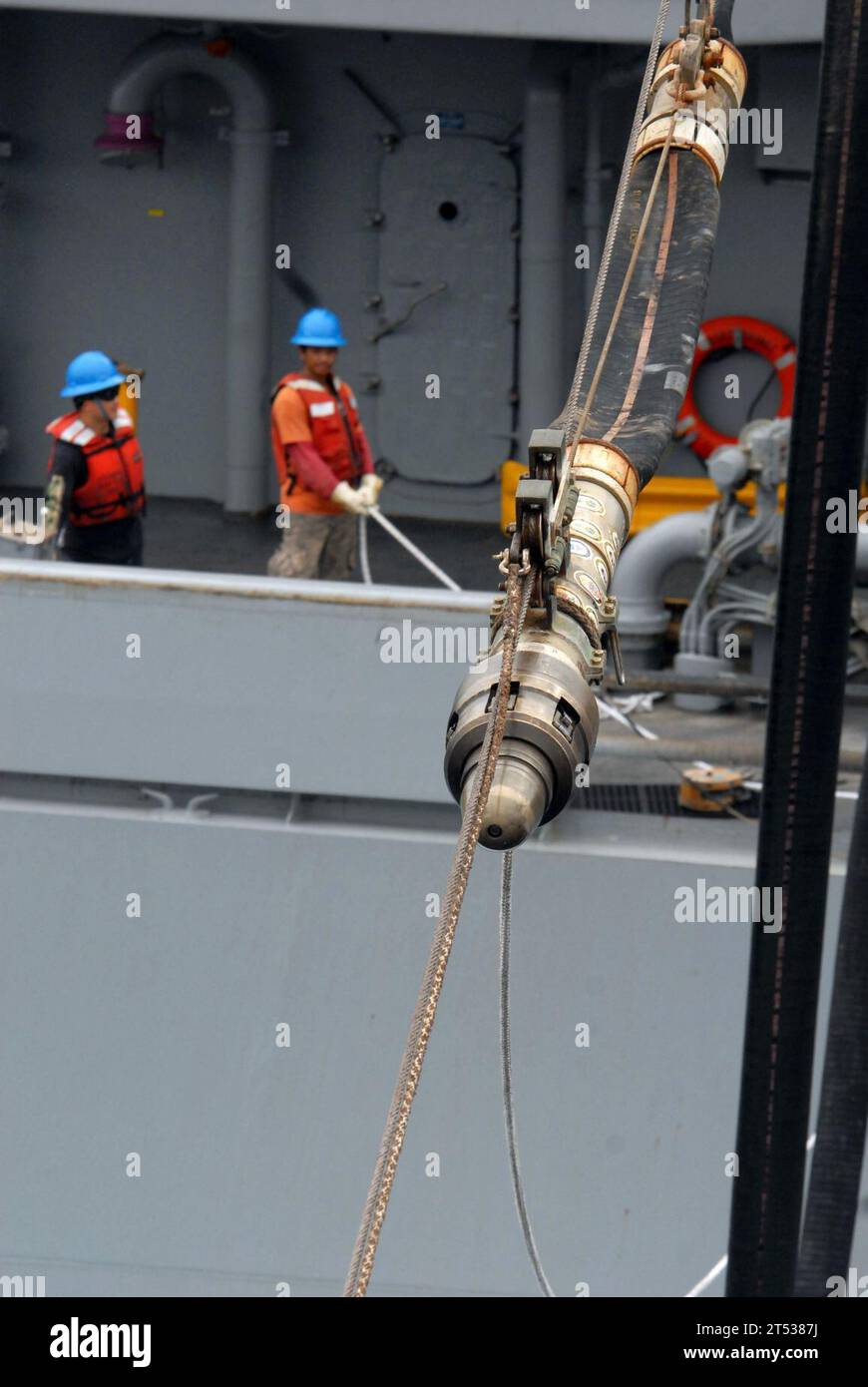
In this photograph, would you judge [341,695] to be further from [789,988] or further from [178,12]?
[178,12]

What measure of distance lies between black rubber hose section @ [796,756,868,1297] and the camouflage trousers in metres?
2.87

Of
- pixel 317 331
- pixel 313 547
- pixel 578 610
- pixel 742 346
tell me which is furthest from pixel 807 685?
pixel 742 346

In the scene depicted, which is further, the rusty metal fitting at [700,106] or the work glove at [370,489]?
the work glove at [370,489]

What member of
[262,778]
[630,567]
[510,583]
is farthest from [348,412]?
[510,583]

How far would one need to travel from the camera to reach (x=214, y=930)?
4.63 meters

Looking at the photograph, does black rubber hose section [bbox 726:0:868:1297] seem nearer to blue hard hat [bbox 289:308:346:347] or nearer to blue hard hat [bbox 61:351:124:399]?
blue hard hat [bbox 289:308:346:347]

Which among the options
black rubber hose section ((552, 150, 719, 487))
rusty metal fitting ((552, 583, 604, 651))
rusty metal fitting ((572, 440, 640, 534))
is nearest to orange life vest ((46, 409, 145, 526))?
black rubber hose section ((552, 150, 719, 487))

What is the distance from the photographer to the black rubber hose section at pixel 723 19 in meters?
2.68

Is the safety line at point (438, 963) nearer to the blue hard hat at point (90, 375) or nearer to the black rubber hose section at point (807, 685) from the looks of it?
the black rubber hose section at point (807, 685)

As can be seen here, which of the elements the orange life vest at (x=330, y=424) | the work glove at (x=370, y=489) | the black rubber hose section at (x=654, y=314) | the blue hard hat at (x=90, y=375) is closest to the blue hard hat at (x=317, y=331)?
the orange life vest at (x=330, y=424)

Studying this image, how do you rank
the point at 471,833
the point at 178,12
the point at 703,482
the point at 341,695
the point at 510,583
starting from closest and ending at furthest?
the point at 471,833 < the point at 510,583 < the point at 341,695 < the point at 178,12 < the point at 703,482

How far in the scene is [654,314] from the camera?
7.39ft

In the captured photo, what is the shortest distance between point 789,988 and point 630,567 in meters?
2.71

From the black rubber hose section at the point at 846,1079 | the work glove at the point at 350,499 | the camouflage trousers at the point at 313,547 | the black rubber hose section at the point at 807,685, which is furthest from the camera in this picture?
the camouflage trousers at the point at 313,547
